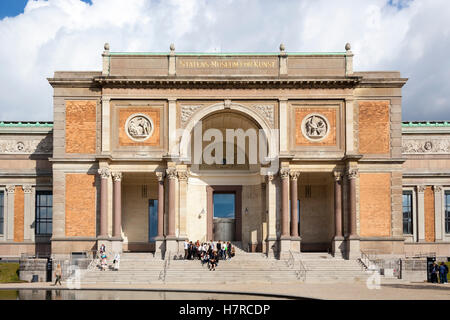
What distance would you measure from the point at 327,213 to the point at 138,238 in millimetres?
13210

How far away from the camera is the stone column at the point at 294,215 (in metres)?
45.6

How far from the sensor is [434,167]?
174 feet

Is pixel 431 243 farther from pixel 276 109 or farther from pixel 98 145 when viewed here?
pixel 98 145

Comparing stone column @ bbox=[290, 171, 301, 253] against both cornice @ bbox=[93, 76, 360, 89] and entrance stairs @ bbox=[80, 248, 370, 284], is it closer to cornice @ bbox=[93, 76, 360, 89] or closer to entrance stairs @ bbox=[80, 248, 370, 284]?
entrance stairs @ bbox=[80, 248, 370, 284]

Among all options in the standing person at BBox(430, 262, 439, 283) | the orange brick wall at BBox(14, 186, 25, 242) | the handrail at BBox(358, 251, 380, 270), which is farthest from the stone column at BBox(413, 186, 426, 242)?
the orange brick wall at BBox(14, 186, 25, 242)

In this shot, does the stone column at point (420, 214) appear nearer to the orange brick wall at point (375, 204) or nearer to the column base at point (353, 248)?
the orange brick wall at point (375, 204)

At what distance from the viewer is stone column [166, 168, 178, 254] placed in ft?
150

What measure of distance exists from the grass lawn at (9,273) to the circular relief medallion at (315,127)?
65.2 feet

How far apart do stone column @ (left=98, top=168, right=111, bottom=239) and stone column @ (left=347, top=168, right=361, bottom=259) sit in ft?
50.5

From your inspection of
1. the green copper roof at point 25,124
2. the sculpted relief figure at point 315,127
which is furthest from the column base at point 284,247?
the green copper roof at point 25,124

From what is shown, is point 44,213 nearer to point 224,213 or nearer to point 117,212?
point 117,212
